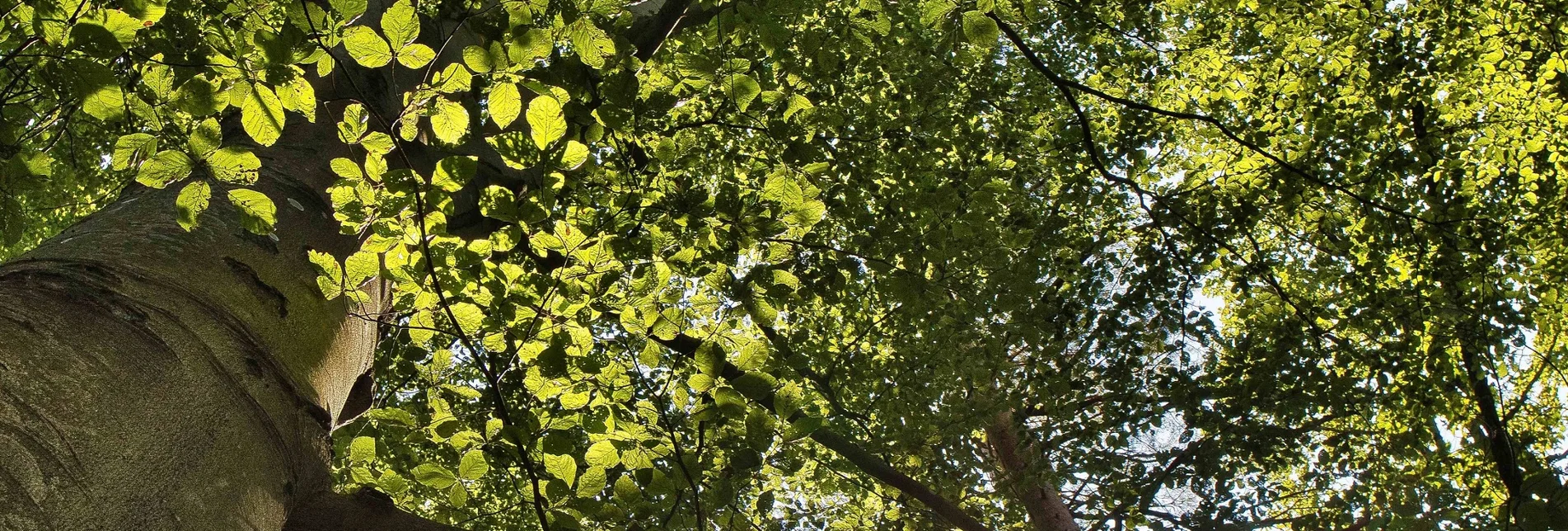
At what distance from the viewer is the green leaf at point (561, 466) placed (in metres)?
1.73

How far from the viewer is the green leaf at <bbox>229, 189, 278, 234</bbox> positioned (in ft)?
4.59

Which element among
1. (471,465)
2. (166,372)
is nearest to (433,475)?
(471,465)

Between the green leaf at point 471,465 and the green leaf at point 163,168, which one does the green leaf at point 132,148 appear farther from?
the green leaf at point 471,465

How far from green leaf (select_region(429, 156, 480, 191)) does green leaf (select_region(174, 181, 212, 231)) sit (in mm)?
380

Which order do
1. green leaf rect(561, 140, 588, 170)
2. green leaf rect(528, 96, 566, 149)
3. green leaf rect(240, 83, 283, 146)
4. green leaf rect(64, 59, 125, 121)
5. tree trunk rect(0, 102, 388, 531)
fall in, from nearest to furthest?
tree trunk rect(0, 102, 388, 531) → green leaf rect(64, 59, 125, 121) → green leaf rect(240, 83, 283, 146) → green leaf rect(528, 96, 566, 149) → green leaf rect(561, 140, 588, 170)

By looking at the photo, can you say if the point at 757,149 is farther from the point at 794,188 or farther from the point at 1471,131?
the point at 1471,131

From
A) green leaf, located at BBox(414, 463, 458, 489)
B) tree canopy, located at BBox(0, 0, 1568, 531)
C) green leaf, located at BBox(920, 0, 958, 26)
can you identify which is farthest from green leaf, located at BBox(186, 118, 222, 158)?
green leaf, located at BBox(920, 0, 958, 26)

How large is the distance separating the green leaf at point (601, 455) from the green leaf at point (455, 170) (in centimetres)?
62

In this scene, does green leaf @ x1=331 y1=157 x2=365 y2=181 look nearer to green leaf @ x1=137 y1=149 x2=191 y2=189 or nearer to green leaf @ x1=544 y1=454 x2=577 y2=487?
green leaf @ x1=137 y1=149 x2=191 y2=189

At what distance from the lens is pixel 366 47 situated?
4.42 ft

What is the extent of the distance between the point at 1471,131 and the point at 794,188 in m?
5.82

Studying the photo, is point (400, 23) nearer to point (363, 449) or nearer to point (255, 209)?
point (255, 209)

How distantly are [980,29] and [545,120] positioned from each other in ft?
2.82

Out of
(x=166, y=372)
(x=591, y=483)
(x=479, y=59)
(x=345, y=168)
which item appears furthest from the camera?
(x=591, y=483)
